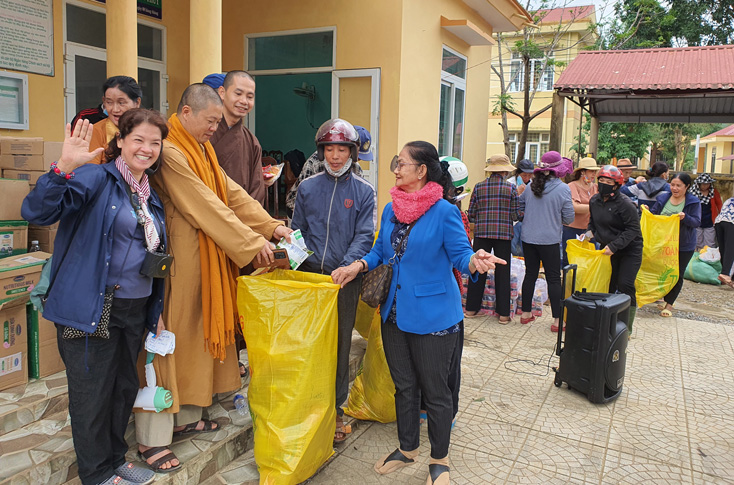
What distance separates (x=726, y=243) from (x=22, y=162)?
29.7ft

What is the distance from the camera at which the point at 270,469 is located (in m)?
2.72

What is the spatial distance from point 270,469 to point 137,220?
4.61 ft

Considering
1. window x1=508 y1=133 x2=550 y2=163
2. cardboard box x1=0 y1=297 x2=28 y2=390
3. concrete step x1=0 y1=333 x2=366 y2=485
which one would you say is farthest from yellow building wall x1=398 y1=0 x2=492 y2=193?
window x1=508 y1=133 x2=550 y2=163

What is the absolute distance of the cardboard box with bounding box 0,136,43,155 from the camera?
359cm

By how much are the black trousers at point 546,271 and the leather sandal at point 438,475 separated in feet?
11.2

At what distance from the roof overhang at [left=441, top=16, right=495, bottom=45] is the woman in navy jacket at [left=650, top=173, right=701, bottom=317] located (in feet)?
12.4

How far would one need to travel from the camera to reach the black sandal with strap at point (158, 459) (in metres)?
2.65

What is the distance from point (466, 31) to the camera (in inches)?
335

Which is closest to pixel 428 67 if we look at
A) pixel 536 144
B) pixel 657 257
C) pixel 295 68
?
pixel 295 68

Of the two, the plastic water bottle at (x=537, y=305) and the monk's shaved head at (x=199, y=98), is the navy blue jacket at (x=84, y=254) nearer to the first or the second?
the monk's shaved head at (x=199, y=98)

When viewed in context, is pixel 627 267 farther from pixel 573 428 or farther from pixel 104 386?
pixel 104 386

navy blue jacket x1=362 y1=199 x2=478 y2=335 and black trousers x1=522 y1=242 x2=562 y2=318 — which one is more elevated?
navy blue jacket x1=362 y1=199 x2=478 y2=335

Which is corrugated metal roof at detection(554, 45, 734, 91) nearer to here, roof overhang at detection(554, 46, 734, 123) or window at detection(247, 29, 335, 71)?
roof overhang at detection(554, 46, 734, 123)

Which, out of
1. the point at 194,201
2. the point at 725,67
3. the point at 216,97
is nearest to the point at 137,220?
the point at 194,201
